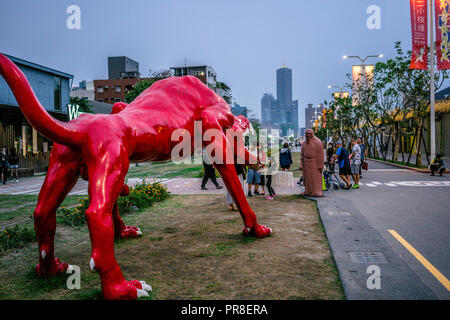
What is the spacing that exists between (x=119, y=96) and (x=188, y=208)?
69.9m

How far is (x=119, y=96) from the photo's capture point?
73.4 metres

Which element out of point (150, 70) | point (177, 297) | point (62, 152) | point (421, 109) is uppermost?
point (150, 70)

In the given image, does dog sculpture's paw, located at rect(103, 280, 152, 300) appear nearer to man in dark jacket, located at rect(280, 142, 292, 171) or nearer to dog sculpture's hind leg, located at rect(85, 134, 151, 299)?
dog sculpture's hind leg, located at rect(85, 134, 151, 299)

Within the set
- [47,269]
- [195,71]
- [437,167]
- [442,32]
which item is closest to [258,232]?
[47,269]

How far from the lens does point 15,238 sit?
563 cm

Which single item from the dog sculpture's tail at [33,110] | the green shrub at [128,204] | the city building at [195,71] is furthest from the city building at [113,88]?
the dog sculpture's tail at [33,110]

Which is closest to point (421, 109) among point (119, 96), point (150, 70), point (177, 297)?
point (177, 297)

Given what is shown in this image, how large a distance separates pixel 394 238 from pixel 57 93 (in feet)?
84.3

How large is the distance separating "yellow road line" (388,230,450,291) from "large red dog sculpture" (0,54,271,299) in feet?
8.51

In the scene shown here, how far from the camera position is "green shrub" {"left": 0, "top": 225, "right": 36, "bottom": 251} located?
539cm

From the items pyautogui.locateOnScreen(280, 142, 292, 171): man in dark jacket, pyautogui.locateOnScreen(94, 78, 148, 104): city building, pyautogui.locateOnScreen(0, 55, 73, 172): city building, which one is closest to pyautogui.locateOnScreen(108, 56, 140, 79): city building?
pyautogui.locateOnScreen(94, 78, 148, 104): city building

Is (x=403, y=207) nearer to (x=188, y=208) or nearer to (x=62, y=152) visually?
(x=188, y=208)

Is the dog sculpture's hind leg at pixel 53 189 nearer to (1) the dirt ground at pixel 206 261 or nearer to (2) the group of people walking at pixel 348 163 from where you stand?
(1) the dirt ground at pixel 206 261

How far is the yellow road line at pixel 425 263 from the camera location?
12.2 ft
